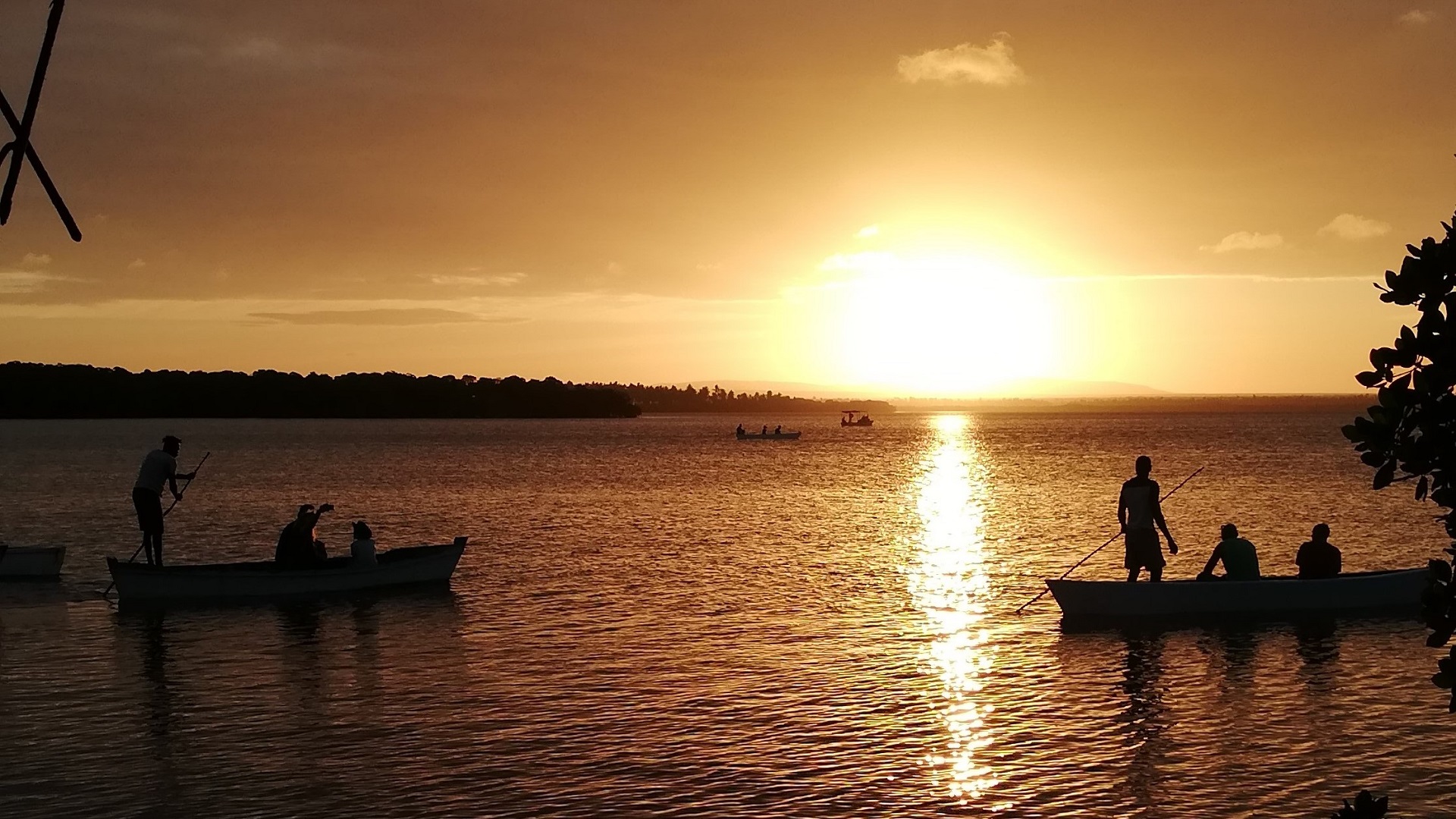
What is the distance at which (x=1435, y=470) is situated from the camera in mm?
5355

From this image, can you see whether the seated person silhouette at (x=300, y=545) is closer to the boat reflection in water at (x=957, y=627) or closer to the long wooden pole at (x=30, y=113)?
the boat reflection in water at (x=957, y=627)

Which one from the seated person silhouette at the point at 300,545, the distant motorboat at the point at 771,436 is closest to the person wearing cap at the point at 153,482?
the seated person silhouette at the point at 300,545

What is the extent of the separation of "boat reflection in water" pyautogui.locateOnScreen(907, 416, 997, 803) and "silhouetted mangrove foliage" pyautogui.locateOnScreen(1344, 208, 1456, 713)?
8065 mm

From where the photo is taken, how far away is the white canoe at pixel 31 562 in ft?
99.2

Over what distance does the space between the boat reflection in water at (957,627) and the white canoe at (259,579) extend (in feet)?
39.7

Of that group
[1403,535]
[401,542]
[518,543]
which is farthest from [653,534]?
[1403,535]

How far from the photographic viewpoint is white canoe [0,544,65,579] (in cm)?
3025

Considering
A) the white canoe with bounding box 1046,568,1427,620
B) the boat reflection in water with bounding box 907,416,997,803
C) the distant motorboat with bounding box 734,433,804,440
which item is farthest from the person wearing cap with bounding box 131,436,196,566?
the distant motorboat with bounding box 734,433,804,440

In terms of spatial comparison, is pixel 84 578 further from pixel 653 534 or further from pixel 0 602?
pixel 653 534

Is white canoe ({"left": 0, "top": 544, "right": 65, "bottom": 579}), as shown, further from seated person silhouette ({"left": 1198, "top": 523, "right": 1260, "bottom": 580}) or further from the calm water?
seated person silhouette ({"left": 1198, "top": 523, "right": 1260, "bottom": 580})

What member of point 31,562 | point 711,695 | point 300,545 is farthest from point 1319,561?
point 31,562

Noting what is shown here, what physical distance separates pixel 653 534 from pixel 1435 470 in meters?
39.0

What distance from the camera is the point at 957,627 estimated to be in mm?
23281

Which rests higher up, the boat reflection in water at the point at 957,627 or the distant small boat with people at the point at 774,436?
the distant small boat with people at the point at 774,436
